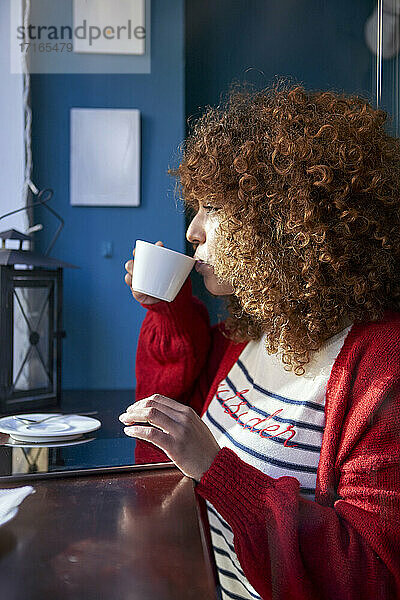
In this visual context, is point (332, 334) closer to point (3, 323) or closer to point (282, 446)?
point (282, 446)

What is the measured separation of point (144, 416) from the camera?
56cm

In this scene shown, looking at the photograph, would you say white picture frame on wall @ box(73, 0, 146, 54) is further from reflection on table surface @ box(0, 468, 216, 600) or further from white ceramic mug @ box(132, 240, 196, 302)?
reflection on table surface @ box(0, 468, 216, 600)

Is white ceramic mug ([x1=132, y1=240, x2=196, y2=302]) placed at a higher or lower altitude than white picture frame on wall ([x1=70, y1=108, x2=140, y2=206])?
lower

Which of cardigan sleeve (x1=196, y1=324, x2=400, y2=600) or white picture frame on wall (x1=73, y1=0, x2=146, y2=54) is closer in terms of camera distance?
cardigan sleeve (x1=196, y1=324, x2=400, y2=600)

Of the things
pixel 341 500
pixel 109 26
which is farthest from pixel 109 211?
pixel 341 500

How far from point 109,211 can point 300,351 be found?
320 millimetres

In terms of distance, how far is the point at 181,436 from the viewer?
55cm

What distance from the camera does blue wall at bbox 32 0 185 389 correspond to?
2.39 ft

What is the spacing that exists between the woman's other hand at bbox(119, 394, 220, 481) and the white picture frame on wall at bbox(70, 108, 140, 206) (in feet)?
1.04

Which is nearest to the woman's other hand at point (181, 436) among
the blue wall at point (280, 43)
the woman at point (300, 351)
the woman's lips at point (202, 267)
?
the woman at point (300, 351)

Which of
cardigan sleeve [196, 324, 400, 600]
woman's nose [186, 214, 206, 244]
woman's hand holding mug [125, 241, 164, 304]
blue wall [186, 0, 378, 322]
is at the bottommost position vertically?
cardigan sleeve [196, 324, 400, 600]

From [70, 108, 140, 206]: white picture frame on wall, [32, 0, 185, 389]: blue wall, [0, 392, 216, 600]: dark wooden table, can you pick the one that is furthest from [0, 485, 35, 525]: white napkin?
[70, 108, 140, 206]: white picture frame on wall

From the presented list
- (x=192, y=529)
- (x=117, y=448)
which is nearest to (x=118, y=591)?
(x=192, y=529)

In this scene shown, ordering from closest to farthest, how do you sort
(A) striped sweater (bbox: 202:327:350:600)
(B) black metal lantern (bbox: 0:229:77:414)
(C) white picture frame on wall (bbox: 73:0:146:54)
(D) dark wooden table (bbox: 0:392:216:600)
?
(D) dark wooden table (bbox: 0:392:216:600)
(A) striped sweater (bbox: 202:327:350:600)
(C) white picture frame on wall (bbox: 73:0:146:54)
(B) black metal lantern (bbox: 0:229:77:414)
